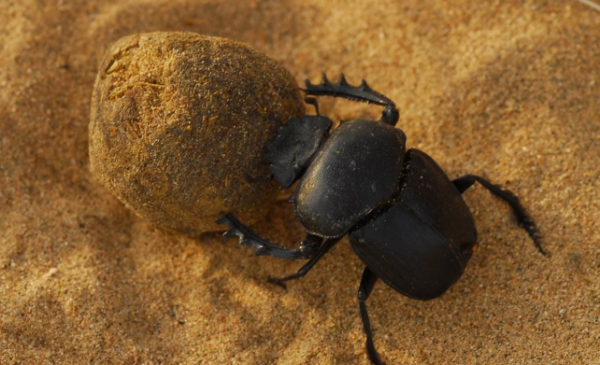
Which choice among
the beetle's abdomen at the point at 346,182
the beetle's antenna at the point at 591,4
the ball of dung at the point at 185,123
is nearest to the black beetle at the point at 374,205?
the beetle's abdomen at the point at 346,182

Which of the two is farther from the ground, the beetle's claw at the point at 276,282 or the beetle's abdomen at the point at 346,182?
the beetle's abdomen at the point at 346,182

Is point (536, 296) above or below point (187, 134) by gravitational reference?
below

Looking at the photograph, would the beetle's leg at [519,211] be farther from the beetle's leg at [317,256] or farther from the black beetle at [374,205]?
the beetle's leg at [317,256]

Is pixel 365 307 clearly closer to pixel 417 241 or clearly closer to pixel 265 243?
pixel 417 241

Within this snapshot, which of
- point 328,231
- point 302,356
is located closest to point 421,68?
point 328,231

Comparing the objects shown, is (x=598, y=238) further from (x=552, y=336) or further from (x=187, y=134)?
(x=187, y=134)
